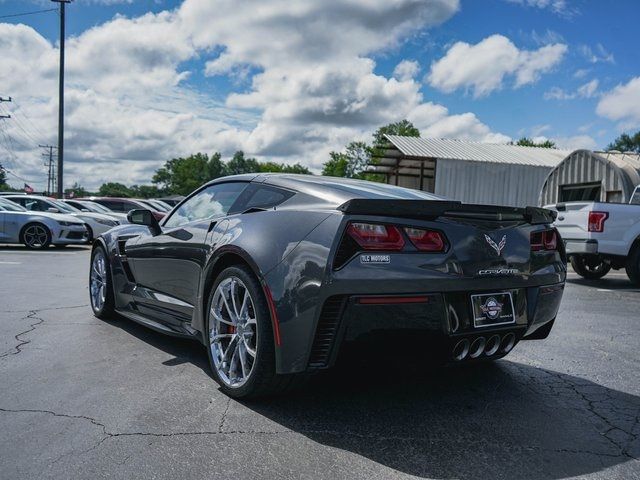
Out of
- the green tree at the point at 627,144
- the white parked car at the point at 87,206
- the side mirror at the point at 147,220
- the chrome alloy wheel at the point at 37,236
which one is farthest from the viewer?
the green tree at the point at 627,144

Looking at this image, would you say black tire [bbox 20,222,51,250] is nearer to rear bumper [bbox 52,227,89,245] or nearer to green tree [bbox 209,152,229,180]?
rear bumper [bbox 52,227,89,245]

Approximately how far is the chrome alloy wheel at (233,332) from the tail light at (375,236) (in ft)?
2.41

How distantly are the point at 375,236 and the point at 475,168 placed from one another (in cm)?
2295

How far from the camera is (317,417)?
2943mm

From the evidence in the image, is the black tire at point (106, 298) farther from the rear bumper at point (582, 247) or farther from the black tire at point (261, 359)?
the rear bumper at point (582, 247)

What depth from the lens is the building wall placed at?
2402 centimetres

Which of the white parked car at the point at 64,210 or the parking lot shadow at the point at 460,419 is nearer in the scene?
the parking lot shadow at the point at 460,419

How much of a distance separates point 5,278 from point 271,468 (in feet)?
24.5

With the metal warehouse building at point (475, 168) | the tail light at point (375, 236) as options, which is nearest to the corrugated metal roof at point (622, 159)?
the metal warehouse building at point (475, 168)

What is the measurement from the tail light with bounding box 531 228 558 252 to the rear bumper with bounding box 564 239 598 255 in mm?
5920

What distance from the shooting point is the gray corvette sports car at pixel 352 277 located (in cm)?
268

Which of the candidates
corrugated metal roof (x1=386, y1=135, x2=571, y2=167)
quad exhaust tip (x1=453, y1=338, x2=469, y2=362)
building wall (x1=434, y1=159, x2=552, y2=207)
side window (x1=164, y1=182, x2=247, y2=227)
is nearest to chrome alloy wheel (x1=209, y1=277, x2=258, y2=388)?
side window (x1=164, y1=182, x2=247, y2=227)

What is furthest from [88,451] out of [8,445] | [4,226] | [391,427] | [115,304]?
[4,226]

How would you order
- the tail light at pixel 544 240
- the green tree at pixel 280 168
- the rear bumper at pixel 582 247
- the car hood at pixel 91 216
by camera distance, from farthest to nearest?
the green tree at pixel 280 168, the car hood at pixel 91 216, the rear bumper at pixel 582 247, the tail light at pixel 544 240
